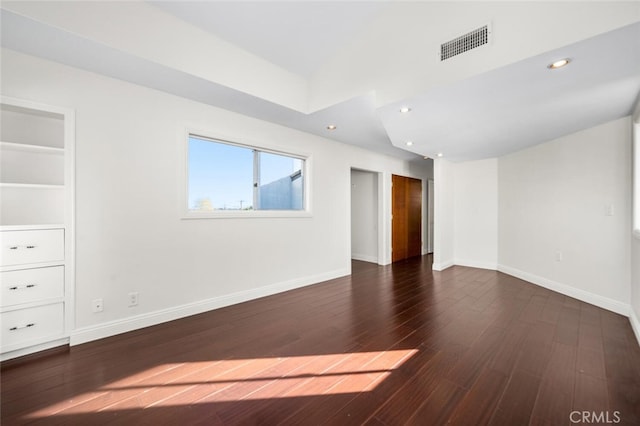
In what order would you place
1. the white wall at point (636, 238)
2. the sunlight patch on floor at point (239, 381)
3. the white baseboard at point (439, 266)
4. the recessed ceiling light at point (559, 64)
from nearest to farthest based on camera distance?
1. the sunlight patch on floor at point (239, 381)
2. the recessed ceiling light at point (559, 64)
3. the white wall at point (636, 238)
4. the white baseboard at point (439, 266)

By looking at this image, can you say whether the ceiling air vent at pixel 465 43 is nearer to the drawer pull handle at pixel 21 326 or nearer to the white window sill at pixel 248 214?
the white window sill at pixel 248 214

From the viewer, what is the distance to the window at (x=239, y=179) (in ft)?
10.4

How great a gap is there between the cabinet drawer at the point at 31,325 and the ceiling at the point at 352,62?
2.09m

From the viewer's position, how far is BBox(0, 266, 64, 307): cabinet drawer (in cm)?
205

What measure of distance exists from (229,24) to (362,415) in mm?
3282

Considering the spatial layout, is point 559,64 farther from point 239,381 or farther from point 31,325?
point 31,325

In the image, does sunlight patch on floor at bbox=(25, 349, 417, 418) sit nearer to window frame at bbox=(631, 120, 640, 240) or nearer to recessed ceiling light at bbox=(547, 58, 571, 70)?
recessed ceiling light at bbox=(547, 58, 571, 70)

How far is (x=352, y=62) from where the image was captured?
2.94 metres

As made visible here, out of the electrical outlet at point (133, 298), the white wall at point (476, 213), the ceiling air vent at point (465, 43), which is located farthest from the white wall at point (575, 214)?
the electrical outlet at point (133, 298)

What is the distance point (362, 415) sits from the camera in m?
1.52

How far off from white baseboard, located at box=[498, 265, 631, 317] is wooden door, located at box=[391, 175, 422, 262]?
2.13 m

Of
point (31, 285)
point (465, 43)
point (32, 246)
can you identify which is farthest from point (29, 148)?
point (465, 43)

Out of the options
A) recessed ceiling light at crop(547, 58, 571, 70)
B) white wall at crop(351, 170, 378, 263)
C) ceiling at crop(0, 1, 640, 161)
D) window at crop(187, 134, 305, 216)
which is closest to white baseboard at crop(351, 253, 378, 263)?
white wall at crop(351, 170, 378, 263)

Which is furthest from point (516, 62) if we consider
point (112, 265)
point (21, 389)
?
point (21, 389)
